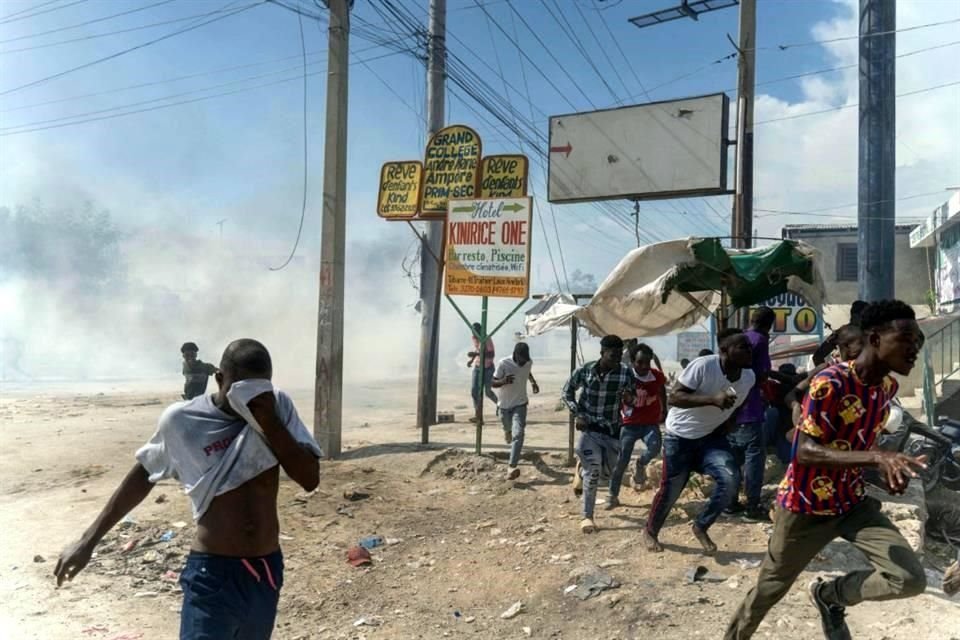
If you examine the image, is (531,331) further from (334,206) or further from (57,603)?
(57,603)

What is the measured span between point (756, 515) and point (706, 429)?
1233 mm

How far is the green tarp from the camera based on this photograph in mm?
6508

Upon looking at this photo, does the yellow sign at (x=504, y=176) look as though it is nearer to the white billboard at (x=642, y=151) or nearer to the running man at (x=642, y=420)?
the running man at (x=642, y=420)

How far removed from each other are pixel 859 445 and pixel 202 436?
2540 millimetres

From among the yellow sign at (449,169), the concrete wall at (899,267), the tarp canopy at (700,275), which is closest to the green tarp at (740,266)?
the tarp canopy at (700,275)

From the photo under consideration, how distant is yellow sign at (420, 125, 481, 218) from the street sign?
82 centimetres

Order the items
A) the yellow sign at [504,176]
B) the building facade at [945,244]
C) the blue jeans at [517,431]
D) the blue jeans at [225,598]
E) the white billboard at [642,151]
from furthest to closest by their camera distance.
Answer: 1. the building facade at [945,244]
2. the white billboard at [642,151]
3. the yellow sign at [504,176]
4. the blue jeans at [517,431]
5. the blue jeans at [225,598]

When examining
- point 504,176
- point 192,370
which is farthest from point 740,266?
point 192,370

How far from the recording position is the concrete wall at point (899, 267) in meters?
26.5

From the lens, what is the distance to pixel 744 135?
412 inches

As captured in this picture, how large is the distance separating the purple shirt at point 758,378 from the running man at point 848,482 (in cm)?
255

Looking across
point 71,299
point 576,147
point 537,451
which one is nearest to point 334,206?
point 537,451

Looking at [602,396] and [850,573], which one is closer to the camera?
[850,573]

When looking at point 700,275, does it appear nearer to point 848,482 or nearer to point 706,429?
point 706,429
